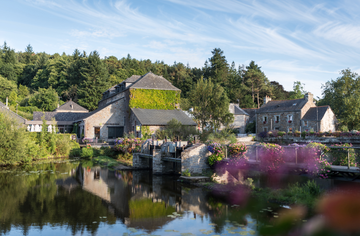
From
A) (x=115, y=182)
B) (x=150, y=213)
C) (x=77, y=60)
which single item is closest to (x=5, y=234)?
(x=150, y=213)

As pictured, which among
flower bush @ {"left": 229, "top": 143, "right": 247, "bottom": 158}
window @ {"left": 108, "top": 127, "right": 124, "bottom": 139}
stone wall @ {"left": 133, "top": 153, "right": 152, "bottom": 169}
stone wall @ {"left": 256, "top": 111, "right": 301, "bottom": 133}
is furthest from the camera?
stone wall @ {"left": 256, "top": 111, "right": 301, "bottom": 133}

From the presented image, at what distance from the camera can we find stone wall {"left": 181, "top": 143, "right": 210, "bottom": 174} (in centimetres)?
1766

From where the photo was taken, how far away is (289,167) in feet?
42.5

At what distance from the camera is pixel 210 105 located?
30688 mm

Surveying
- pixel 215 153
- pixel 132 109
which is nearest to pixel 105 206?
pixel 215 153

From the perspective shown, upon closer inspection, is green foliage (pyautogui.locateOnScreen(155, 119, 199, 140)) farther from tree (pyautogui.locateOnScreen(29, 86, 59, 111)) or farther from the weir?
tree (pyautogui.locateOnScreen(29, 86, 59, 111))

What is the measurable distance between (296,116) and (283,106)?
3267 millimetres

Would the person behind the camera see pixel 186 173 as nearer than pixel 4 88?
Yes

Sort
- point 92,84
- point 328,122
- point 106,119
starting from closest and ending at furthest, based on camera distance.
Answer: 1. point 106,119
2. point 328,122
3. point 92,84

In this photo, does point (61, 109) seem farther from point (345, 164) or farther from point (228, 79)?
point (345, 164)

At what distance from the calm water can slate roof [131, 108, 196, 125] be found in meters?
14.1

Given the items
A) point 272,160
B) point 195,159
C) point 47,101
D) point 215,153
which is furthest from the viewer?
point 47,101

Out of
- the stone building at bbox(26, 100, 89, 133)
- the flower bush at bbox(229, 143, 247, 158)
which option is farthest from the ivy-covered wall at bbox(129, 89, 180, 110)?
the flower bush at bbox(229, 143, 247, 158)

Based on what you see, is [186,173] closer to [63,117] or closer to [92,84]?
[63,117]
